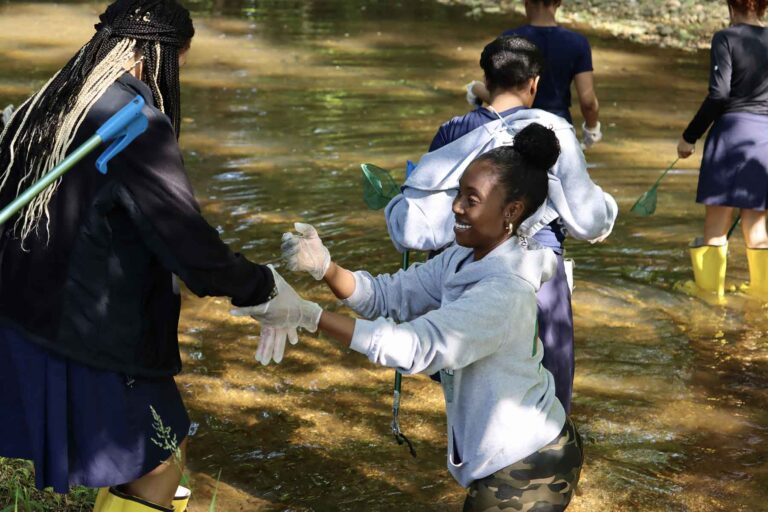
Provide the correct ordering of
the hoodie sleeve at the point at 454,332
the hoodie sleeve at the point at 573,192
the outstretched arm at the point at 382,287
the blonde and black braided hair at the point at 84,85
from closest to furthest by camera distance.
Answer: the hoodie sleeve at the point at 454,332 → the blonde and black braided hair at the point at 84,85 → the outstretched arm at the point at 382,287 → the hoodie sleeve at the point at 573,192

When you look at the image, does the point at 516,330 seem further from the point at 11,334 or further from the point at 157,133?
the point at 11,334

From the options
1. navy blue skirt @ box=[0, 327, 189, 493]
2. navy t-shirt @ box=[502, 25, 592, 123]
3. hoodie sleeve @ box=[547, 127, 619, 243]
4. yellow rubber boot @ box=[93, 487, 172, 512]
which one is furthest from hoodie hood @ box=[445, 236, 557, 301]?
navy t-shirt @ box=[502, 25, 592, 123]

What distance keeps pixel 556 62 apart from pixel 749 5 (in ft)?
4.15

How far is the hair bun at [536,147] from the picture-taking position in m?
3.21

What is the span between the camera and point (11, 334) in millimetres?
3088

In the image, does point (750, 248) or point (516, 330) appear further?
point (750, 248)

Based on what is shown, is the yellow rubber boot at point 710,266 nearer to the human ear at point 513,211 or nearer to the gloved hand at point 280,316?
the human ear at point 513,211

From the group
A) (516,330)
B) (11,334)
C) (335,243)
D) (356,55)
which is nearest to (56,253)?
(11,334)

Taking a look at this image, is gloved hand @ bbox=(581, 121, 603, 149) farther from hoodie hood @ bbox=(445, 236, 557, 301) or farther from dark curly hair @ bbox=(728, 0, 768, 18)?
hoodie hood @ bbox=(445, 236, 557, 301)

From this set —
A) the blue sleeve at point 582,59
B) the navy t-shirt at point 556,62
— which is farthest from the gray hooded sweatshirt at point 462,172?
the blue sleeve at point 582,59

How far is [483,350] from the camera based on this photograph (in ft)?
9.87

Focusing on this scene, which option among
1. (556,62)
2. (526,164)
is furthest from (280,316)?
(556,62)

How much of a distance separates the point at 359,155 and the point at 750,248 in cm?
378

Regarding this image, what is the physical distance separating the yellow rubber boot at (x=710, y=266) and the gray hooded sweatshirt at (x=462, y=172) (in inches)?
105
